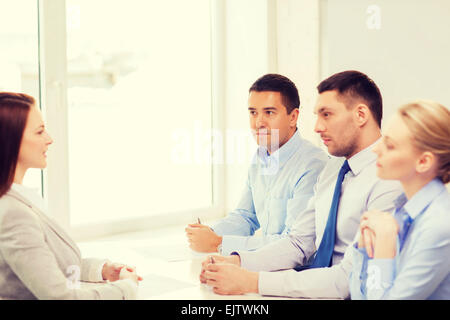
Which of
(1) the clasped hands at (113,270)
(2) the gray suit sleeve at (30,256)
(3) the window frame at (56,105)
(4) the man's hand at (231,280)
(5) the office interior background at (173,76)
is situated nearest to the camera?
(2) the gray suit sleeve at (30,256)

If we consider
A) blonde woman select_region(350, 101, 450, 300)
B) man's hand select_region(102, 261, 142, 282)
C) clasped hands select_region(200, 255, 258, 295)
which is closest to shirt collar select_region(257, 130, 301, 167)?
clasped hands select_region(200, 255, 258, 295)

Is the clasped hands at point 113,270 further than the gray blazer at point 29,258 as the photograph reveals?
Yes

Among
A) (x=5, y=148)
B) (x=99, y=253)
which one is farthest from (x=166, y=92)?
(x=5, y=148)

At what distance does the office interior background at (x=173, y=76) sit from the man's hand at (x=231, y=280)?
2.35 ft

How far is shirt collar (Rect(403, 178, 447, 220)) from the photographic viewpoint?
1.08m

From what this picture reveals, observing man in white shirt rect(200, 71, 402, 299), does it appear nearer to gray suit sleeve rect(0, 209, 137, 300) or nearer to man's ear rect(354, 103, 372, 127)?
man's ear rect(354, 103, 372, 127)

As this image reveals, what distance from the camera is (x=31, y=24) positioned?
2180 millimetres

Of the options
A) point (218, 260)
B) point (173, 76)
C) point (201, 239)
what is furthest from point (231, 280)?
point (173, 76)

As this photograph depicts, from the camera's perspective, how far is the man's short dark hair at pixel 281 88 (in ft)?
6.40

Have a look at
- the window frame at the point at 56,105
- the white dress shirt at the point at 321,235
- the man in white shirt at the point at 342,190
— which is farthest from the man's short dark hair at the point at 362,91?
the window frame at the point at 56,105

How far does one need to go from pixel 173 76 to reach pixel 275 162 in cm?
105

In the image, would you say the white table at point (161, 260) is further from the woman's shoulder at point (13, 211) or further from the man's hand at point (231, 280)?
the woman's shoulder at point (13, 211)
